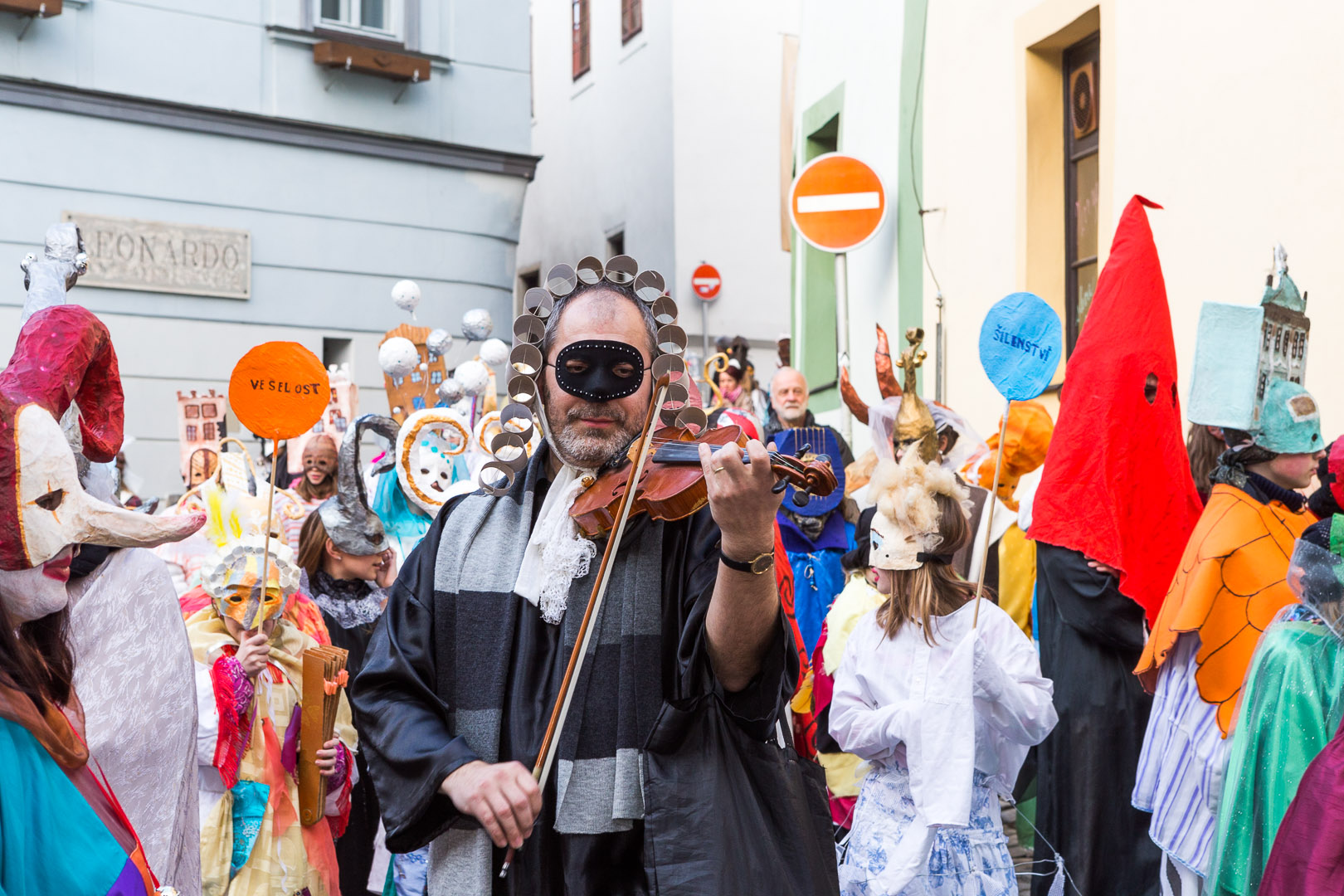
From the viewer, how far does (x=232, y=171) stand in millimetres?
12430

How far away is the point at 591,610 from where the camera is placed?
108 inches

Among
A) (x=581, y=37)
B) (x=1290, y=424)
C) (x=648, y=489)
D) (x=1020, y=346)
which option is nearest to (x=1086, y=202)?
(x=1020, y=346)

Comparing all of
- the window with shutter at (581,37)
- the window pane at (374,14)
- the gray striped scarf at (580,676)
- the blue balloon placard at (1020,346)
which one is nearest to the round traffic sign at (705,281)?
the window with shutter at (581,37)

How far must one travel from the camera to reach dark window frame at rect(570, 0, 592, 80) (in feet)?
72.4

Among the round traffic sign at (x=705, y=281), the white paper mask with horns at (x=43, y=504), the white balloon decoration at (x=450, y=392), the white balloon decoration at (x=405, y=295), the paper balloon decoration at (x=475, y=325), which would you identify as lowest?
the white paper mask with horns at (x=43, y=504)

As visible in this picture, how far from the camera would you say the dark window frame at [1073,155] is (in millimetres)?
8438

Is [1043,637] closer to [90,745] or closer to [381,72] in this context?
[90,745]

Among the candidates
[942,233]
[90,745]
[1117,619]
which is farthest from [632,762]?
[942,233]

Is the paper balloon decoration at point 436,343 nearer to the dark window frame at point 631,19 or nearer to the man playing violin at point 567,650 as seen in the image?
the man playing violin at point 567,650

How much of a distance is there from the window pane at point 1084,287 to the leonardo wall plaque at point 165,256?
7094mm

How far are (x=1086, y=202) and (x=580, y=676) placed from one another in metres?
6.49

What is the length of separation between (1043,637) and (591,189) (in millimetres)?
16762

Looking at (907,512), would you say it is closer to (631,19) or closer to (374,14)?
(374,14)

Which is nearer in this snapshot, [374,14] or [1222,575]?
[1222,575]
